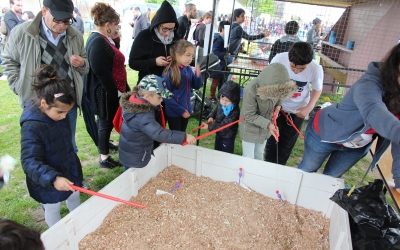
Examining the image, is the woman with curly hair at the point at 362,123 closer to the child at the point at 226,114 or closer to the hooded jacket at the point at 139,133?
the child at the point at 226,114

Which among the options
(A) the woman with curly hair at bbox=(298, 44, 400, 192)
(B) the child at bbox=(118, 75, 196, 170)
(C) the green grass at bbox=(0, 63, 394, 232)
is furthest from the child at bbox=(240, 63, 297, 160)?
(C) the green grass at bbox=(0, 63, 394, 232)

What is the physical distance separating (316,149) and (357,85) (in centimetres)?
66

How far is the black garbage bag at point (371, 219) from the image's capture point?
1591 millimetres

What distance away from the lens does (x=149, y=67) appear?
2639 millimetres

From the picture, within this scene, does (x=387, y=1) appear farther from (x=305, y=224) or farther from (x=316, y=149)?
(x=305, y=224)

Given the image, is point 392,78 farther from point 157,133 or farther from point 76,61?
point 76,61

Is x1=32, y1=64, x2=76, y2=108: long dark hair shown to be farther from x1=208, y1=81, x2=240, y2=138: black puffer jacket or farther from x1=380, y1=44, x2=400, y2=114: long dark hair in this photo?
x1=380, y1=44, x2=400, y2=114: long dark hair

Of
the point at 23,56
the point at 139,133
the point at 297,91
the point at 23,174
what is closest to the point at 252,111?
the point at 297,91

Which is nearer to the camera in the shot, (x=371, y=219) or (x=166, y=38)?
(x=371, y=219)

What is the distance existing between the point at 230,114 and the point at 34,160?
172 centimetres

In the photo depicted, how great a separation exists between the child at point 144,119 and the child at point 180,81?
0.54 metres

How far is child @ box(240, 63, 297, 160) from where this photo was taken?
83.0 inches

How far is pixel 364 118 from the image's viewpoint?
1485 millimetres

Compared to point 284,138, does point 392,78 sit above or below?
above
